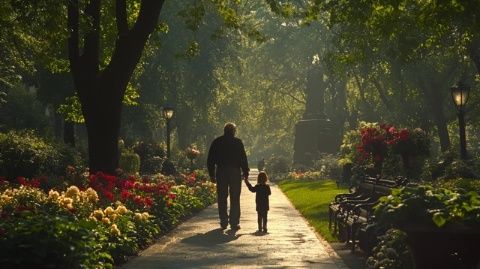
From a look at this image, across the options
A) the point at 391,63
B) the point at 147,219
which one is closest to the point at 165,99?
the point at 391,63

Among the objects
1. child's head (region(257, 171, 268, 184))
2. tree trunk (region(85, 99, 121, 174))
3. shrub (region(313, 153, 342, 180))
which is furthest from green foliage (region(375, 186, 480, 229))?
shrub (region(313, 153, 342, 180))

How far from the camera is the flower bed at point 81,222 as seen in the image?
7.03 m

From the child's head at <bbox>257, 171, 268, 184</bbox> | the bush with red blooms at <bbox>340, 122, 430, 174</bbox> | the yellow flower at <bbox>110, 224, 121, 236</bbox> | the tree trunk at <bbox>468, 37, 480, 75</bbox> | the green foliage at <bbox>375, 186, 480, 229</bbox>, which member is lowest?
the yellow flower at <bbox>110, 224, 121, 236</bbox>

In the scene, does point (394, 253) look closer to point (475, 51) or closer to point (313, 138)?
point (475, 51)

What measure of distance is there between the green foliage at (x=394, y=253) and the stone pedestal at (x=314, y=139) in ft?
150

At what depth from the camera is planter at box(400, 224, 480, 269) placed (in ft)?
22.9

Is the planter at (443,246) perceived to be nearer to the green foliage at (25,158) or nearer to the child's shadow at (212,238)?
the child's shadow at (212,238)

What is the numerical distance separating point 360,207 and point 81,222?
5.59 m

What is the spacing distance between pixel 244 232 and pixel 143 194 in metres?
2.11

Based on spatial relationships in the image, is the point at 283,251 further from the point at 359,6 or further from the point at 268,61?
the point at 268,61

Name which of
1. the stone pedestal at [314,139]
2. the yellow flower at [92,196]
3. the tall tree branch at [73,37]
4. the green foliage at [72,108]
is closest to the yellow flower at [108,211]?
the yellow flower at [92,196]

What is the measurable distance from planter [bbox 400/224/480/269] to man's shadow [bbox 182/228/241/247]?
6.12 meters

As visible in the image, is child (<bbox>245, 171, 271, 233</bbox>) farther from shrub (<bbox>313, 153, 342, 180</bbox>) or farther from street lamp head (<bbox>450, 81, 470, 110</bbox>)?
shrub (<bbox>313, 153, 342, 180</bbox>)

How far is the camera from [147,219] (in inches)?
522
